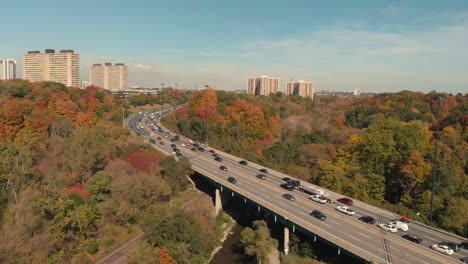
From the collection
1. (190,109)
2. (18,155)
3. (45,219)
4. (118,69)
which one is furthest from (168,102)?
(45,219)

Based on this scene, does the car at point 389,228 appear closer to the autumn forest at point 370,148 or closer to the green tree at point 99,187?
the autumn forest at point 370,148

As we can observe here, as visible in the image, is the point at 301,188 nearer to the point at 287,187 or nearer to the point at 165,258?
the point at 287,187

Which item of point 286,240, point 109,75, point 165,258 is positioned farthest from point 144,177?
point 109,75

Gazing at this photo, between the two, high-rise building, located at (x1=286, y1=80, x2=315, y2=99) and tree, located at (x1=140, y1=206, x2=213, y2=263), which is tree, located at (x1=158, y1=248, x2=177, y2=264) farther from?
high-rise building, located at (x1=286, y1=80, x2=315, y2=99)

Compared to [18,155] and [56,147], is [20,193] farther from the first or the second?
[56,147]

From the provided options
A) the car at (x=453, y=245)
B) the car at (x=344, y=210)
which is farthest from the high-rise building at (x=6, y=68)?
the car at (x=453, y=245)

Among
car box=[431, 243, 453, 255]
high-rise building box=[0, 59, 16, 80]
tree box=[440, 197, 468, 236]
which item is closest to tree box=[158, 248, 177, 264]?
car box=[431, 243, 453, 255]
